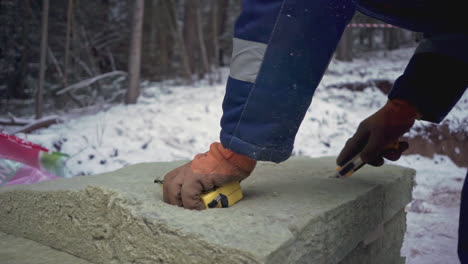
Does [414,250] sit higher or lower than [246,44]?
lower

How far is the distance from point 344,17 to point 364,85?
358 centimetres

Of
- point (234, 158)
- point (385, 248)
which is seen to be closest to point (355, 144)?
point (385, 248)

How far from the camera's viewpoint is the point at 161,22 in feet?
17.2

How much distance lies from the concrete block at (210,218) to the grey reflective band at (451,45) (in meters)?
0.49

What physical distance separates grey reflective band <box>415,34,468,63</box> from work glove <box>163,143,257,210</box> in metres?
0.78


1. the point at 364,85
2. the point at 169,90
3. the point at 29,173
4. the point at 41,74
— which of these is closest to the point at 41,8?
the point at 41,74

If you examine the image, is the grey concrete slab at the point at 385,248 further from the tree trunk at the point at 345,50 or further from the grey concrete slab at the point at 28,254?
the tree trunk at the point at 345,50

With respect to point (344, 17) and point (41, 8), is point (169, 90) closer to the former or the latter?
point (41, 8)

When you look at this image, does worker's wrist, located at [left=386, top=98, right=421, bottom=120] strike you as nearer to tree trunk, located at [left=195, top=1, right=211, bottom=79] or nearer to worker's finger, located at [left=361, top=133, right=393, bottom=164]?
worker's finger, located at [left=361, top=133, right=393, bottom=164]

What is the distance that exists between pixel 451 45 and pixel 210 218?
995 millimetres

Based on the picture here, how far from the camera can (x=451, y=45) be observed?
4.23ft

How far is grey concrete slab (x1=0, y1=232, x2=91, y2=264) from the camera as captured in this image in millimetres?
1139

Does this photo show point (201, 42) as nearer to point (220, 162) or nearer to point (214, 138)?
point (214, 138)

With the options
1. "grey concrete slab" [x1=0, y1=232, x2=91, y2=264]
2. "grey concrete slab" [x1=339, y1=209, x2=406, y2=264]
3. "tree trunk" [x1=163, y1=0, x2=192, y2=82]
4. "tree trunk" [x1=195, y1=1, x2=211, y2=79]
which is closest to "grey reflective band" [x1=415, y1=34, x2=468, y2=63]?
"grey concrete slab" [x1=339, y1=209, x2=406, y2=264]
